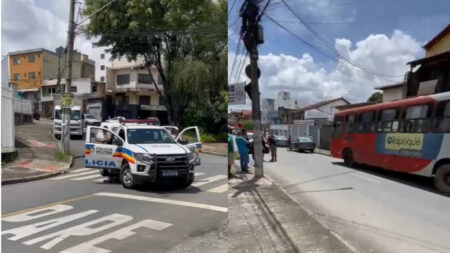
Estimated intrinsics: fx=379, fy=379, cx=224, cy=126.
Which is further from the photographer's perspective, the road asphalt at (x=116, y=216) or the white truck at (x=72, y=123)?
the white truck at (x=72, y=123)

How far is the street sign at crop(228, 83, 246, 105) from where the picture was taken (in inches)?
53.4

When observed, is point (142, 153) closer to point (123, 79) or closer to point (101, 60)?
point (123, 79)

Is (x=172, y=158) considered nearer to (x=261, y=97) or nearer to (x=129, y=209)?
(x=129, y=209)

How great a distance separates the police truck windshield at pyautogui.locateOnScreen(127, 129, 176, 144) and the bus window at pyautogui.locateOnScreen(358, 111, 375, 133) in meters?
1.77

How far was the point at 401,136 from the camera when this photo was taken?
122 cm

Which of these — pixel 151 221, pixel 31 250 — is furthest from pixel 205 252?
pixel 31 250

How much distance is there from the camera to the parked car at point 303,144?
1.39 m

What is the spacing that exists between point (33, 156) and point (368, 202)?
2.60m

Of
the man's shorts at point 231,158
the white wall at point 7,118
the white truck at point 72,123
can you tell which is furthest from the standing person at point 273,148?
the white truck at point 72,123

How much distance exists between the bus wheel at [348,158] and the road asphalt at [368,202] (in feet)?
0.07

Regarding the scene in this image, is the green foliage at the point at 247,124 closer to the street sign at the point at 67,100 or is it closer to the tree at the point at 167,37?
the tree at the point at 167,37

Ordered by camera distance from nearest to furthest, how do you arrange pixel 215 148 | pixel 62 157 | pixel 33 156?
pixel 215 148 → pixel 33 156 → pixel 62 157

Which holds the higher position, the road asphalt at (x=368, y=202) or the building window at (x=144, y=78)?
the building window at (x=144, y=78)

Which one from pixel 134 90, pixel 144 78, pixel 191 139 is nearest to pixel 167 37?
pixel 144 78
